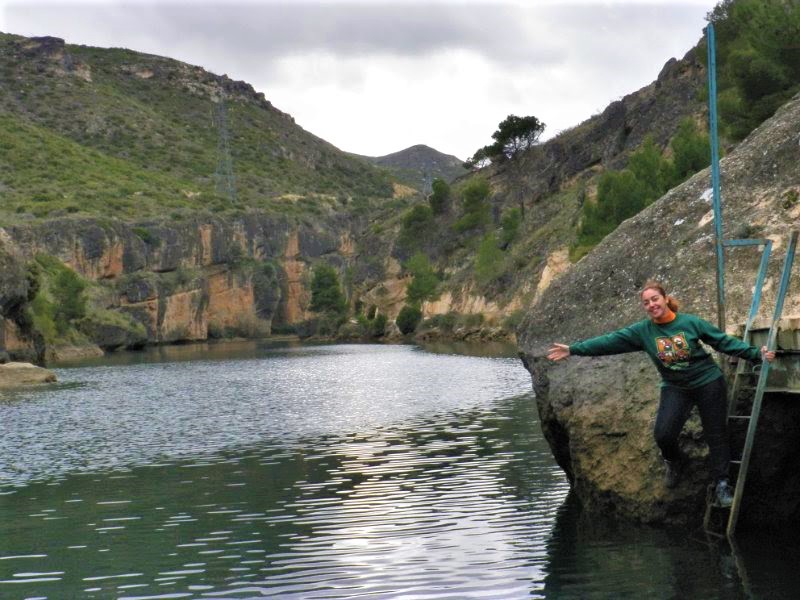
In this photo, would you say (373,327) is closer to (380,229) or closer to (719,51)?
(380,229)

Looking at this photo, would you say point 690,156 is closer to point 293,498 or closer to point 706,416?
Answer: point 293,498

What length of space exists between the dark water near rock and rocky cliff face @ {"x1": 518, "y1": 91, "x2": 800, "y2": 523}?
633 millimetres

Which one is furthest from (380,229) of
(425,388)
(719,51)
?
(425,388)

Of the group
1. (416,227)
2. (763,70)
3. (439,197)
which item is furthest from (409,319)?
(763,70)

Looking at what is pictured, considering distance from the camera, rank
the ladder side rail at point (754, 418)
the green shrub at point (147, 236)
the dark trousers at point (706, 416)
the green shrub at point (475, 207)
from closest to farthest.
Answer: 1. the ladder side rail at point (754, 418)
2. the dark trousers at point (706, 416)
3. the green shrub at point (475, 207)
4. the green shrub at point (147, 236)

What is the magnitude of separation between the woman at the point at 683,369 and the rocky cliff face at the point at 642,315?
56 cm

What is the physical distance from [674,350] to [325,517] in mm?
6205

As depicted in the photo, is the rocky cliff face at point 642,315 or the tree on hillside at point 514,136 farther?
the tree on hillside at point 514,136

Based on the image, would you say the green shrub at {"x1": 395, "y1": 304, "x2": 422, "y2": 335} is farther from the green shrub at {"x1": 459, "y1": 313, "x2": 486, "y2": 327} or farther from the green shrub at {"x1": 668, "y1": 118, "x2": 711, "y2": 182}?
the green shrub at {"x1": 668, "y1": 118, "x2": 711, "y2": 182}

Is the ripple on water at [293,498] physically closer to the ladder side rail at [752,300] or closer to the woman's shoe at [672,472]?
the woman's shoe at [672,472]

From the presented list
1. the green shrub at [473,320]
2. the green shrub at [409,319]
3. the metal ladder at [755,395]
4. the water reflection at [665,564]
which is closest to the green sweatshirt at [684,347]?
the metal ladder at [755,395]

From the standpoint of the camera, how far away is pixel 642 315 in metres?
15.0

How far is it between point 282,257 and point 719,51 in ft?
317

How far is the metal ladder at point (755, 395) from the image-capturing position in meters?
11.9
